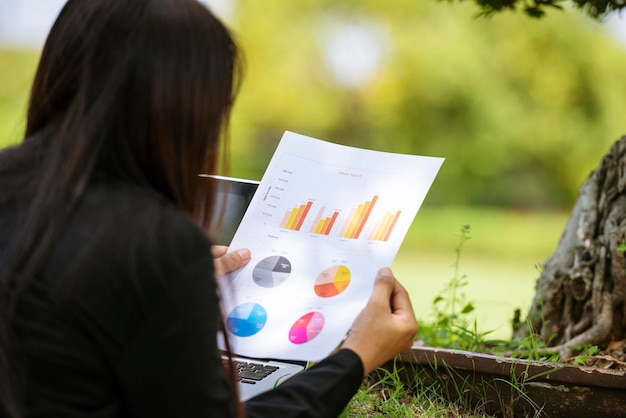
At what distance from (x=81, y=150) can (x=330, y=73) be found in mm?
10191

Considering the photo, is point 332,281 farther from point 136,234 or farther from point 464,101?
point 464,101

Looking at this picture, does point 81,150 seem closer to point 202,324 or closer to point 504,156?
point 202,324

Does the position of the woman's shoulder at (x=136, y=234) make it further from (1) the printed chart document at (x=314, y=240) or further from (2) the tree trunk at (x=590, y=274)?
(2) the tree trunk at (x=590, y=274)

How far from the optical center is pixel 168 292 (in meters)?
0.86

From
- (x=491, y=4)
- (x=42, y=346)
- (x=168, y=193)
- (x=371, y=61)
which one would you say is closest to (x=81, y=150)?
(x=168, y=193)

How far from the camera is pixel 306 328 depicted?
1.25 meters

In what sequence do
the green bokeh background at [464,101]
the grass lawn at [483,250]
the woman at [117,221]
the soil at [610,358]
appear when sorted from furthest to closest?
Answer: 1. the green bokeh background at [464,101]
2. the grass lawn at [483,250]
3. the soil at [610,358]
4. the woman at [117,221]

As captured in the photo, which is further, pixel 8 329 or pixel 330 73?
pixel 330 73

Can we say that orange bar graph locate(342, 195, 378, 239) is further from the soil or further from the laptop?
the soil

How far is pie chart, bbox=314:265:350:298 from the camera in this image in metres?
1.25

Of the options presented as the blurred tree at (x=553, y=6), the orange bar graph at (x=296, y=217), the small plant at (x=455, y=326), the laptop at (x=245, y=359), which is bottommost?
the small plant at (x=455, y=326)

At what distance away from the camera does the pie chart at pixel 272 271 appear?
1292 millimetres

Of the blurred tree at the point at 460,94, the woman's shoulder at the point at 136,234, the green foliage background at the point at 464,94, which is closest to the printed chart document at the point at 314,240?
the woman's shoulder at the point at 136,234

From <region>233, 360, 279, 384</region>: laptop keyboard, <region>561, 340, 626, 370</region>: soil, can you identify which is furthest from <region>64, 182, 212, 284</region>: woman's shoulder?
<region>561, 340, 626, 370</region>: soil
